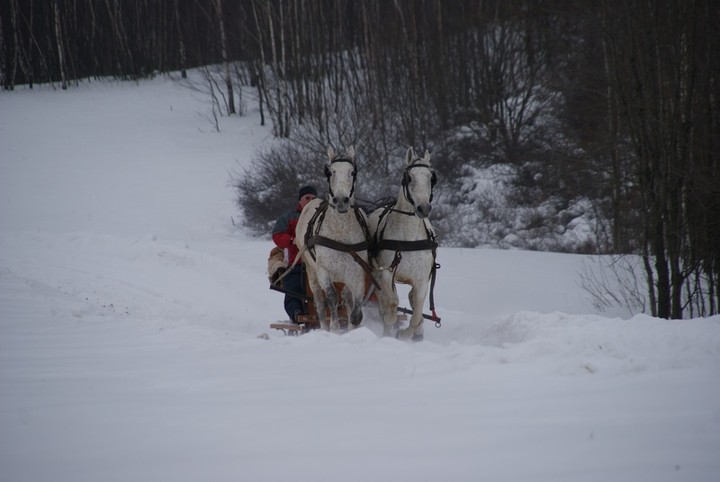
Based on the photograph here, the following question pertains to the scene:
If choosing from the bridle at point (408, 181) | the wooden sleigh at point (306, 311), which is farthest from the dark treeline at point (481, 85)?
the wooden sleigh at point (306, 311)

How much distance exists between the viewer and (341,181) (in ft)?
19.1

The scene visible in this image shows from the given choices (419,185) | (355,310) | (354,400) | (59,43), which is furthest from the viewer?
(59,43)

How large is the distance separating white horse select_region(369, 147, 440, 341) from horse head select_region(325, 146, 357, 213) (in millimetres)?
583

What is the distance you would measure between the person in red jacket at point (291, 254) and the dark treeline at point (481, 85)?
448cm

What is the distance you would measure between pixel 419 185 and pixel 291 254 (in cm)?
272

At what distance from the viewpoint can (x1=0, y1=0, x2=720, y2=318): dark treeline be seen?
720 cm

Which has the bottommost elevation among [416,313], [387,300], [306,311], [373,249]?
[306,311]

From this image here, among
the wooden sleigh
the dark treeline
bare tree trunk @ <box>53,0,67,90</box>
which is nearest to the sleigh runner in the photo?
the wooden sleigh

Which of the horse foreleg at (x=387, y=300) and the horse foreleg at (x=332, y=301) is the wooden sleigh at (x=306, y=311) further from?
the horse foreleg at (x=332, y=301)

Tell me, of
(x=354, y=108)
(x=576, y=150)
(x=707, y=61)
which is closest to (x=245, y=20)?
(x=354, y=108)

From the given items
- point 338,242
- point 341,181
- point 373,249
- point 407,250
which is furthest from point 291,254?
point 341,181

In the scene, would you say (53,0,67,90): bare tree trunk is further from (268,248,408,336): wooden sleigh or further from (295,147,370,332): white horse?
(295,147,370,332): white horse

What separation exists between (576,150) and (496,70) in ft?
18.8

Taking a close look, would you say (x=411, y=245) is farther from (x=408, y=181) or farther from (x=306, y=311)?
(x=306, y=311)
